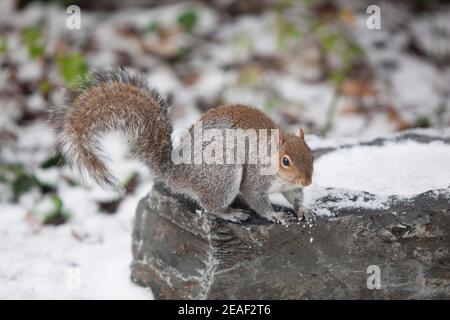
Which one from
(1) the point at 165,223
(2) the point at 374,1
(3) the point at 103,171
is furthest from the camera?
(2) the point at 374,1

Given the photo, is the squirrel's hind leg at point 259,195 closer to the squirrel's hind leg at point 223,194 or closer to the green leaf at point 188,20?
the squirrel's hind leg at point 223,194

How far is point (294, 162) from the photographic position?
11.0ft

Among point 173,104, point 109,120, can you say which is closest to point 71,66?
point 173,104

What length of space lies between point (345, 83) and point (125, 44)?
8.43ft

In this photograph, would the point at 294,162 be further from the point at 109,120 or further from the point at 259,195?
the point at 109,120

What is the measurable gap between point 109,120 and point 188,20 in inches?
157

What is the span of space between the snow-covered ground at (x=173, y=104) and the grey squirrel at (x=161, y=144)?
33cm

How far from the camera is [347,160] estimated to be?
4176 millimetres

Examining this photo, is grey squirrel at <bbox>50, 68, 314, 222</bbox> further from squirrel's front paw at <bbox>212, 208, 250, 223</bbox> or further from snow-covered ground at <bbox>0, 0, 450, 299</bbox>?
snow-covered ground at <bbox>0, 0, 450, 299</bbox>

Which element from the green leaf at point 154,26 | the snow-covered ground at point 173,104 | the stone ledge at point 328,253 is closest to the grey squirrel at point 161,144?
the stone ledge at point 328,253

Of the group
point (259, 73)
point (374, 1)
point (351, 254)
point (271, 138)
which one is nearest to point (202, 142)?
point (271, 138)

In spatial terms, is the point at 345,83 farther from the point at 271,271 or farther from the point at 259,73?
the point at 271,271

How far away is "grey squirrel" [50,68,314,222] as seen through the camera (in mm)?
3428

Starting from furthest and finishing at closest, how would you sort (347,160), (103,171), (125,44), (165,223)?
1. (125,44)
2. (347,160)
3. (165,223)
4. (103,171)
